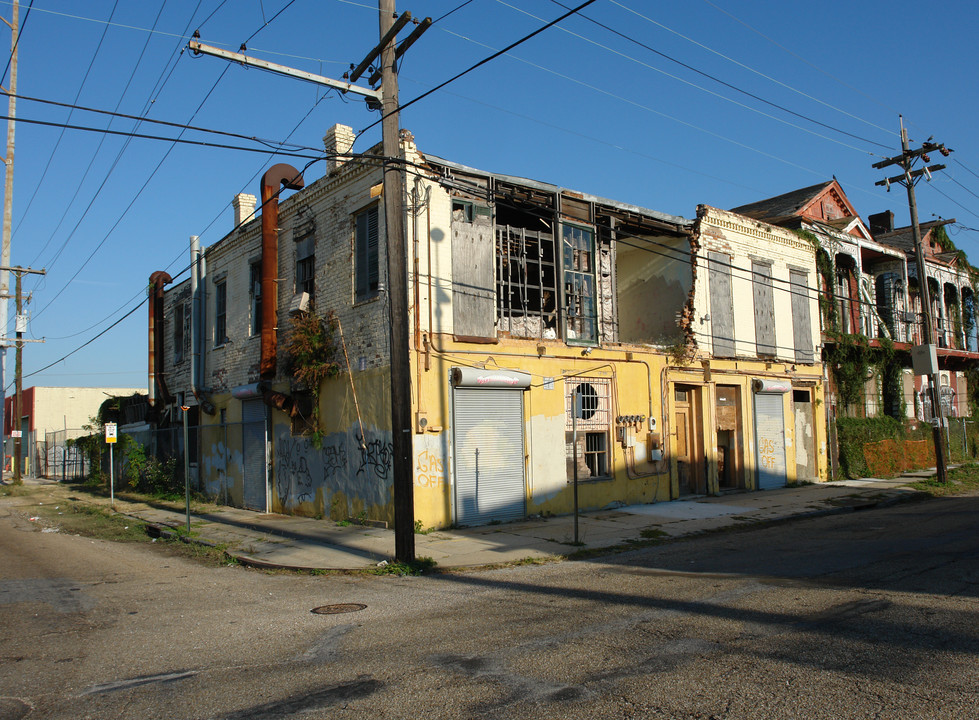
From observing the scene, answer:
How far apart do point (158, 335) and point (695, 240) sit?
17.7m

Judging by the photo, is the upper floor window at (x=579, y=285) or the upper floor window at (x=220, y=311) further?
the upper floor window at (x=220, y=311)

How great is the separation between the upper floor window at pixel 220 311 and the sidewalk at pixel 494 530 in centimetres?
505

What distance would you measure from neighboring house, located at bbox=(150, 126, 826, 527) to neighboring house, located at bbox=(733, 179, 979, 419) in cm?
150

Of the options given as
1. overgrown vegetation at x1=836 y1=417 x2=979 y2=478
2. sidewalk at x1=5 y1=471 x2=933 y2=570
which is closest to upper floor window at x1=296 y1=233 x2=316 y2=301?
sidewalk at x1=5 y1=471 x2=933 y2=570

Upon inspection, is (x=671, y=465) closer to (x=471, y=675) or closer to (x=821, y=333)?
(x=821, y=333)

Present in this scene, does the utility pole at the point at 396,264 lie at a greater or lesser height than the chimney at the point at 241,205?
lesser

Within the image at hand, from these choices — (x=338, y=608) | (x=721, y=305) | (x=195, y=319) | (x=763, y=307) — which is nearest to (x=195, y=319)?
(x=195, y=319)

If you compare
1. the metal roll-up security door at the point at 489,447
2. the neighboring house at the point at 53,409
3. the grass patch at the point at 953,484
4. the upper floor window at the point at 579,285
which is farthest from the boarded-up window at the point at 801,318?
the neighboring house at the point at 53,409

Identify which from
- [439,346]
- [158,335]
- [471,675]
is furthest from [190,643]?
[158,335]

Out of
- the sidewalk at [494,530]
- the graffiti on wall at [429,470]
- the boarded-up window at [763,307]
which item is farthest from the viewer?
the boarded-up window at [763,307]

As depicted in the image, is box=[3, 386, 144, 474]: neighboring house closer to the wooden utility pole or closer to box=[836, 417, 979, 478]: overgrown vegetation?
box=[836, 417, 979, 478]: overgrown vegetation

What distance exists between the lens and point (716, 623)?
6.39 m

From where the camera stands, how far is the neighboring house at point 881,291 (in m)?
24.2

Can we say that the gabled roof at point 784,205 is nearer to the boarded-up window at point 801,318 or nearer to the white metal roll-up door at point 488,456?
the boarded-up window at point 801,318
